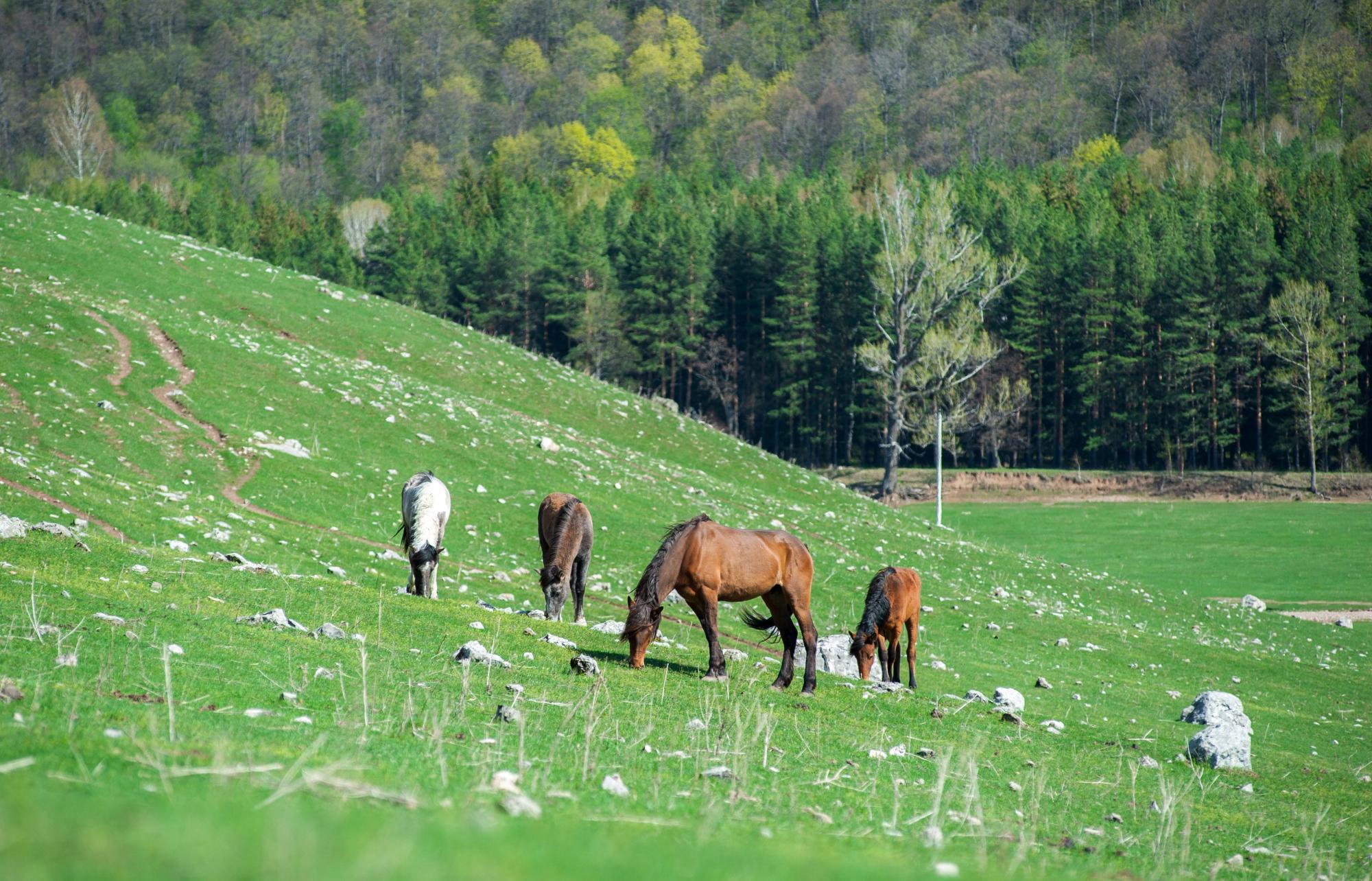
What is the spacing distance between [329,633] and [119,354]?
2262 centimetres

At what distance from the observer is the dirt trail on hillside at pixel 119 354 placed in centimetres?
3011

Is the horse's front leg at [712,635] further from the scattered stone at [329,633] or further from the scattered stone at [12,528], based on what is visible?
the scattered stone at [12,528]

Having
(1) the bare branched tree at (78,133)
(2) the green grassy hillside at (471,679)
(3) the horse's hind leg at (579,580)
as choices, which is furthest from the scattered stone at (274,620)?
(1) the bare branched tree at (78,133)

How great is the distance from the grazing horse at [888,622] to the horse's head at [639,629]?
4.55 meters

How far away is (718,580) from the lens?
14.9 metres

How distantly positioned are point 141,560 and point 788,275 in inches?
3209

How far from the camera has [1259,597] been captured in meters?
42.5

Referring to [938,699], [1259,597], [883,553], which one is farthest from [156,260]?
[1259,597]

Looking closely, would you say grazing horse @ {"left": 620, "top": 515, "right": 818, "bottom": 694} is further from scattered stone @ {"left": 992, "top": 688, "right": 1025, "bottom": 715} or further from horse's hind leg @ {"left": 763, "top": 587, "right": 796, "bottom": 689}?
scattered stone @ {"left": 992, "top": 688, "right": 1025, "bottom": 715}

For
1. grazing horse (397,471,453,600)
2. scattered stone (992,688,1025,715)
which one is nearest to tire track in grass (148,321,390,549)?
grazing horse (397,471,453,600)

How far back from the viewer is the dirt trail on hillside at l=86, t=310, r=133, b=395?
3011 centimetres

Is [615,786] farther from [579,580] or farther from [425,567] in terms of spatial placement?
[579,580]

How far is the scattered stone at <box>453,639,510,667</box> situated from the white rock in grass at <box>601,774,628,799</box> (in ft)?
16.5

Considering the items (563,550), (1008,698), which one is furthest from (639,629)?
(1008,698)
